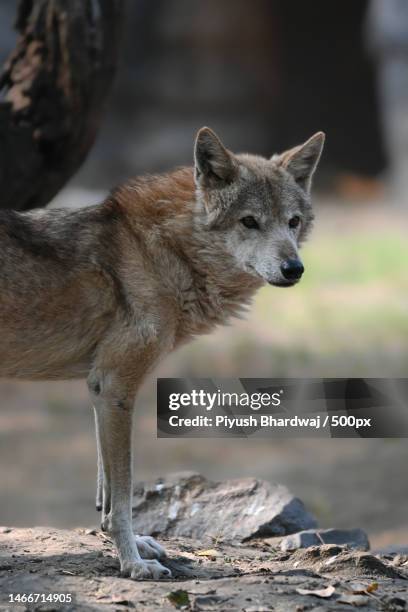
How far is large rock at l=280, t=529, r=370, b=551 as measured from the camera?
5809 millimetres

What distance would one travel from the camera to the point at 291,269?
5105 mm

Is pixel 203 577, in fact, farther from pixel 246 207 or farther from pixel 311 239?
pixel 311 239

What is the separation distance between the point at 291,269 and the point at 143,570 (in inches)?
67.6

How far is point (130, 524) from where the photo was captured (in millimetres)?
4984

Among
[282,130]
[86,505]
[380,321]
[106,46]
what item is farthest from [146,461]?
[282,130]

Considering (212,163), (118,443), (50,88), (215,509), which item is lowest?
(215,509)

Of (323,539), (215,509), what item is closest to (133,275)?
(215,509)

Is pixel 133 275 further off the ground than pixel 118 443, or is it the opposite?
pixel 133 275

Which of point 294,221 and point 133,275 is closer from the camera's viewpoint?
point 133,275

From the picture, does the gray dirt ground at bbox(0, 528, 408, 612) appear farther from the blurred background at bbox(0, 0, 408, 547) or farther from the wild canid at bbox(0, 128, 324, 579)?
the blurred background at bbox(0, 0, 408, 547)

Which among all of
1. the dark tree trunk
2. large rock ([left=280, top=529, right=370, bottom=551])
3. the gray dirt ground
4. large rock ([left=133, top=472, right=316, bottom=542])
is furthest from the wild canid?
the dark tree trunk

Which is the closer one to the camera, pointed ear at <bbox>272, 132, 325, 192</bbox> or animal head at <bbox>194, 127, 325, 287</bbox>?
animal head at <bbox>194, 127, 325, 287</bbox>

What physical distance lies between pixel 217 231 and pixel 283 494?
1955 millimetres

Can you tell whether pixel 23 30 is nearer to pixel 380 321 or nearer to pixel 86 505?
pixel 86 505
